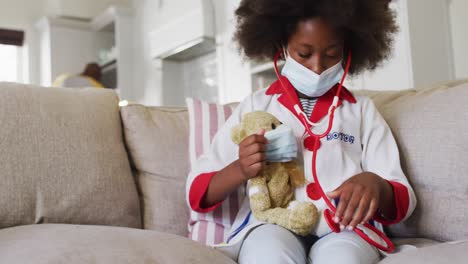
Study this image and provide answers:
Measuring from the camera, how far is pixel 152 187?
1169 millimetres

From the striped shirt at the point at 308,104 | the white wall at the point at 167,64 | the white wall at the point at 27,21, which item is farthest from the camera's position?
the white wall at the point at 27,21

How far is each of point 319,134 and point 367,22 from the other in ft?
0.90

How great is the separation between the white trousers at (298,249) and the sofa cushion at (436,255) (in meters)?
0.05

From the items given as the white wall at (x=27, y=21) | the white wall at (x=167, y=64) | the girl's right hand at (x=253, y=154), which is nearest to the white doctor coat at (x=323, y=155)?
the girl's right hand at (x=253, y=154)

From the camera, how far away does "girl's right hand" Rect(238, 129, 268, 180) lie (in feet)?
3.07

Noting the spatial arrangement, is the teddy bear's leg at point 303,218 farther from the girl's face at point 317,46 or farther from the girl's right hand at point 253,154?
the girl's face at point 317,46

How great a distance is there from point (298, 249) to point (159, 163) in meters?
0.43

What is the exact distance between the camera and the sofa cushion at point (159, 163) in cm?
115

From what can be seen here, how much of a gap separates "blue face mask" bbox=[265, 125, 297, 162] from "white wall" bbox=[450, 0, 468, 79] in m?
1.60

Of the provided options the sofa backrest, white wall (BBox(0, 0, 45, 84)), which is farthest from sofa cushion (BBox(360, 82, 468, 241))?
white wall (BBox(0, 0, 45, 84))

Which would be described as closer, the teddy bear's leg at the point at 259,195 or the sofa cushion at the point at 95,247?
the sofa cushion at the point at 95,247

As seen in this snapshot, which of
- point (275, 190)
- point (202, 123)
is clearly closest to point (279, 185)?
point (275, 190)

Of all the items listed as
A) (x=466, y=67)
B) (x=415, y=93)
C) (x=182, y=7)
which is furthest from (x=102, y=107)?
(x=182, y=7)

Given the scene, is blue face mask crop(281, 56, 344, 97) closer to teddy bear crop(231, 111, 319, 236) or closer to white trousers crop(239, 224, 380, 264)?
teddy bear crop(231, 111, 319, 236)
